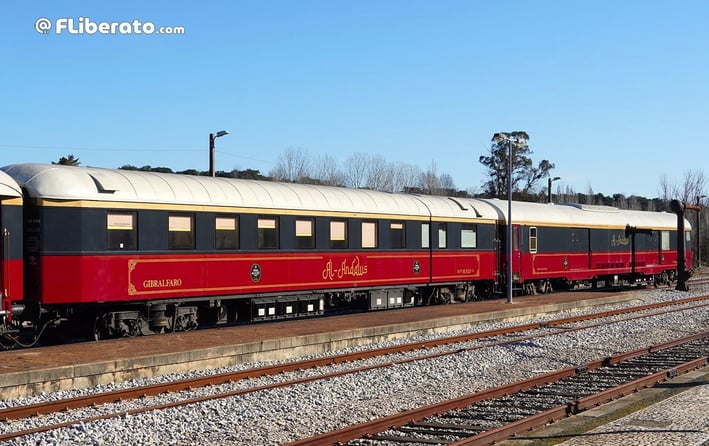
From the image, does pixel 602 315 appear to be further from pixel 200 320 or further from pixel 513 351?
pixel 200 320

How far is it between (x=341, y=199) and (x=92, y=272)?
815 cm

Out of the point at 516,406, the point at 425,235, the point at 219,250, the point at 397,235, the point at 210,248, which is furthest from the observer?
the point at 425,235

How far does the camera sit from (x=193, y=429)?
9477 millimetres

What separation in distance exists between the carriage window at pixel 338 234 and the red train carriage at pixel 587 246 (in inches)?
358

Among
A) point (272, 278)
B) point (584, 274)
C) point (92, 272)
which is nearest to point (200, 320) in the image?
point (272, 278)

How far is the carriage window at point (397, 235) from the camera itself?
76.8 feet

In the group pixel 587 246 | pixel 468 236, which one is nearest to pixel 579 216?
pixel 587 246

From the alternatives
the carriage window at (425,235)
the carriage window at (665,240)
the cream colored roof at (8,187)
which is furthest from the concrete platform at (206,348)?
the carriage window at (665,240)

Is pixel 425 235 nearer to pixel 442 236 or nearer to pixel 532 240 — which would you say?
pixel 442 236

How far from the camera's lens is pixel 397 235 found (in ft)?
77.5

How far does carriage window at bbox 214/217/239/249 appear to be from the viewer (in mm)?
18422

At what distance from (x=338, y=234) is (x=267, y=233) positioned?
2.73 m

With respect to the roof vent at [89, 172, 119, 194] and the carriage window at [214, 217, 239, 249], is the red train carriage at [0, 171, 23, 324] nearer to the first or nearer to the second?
the roof vent at [89, 172, 119, 194]

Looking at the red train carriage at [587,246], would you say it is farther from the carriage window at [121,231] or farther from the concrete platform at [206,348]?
the carriage window at [121,231]
